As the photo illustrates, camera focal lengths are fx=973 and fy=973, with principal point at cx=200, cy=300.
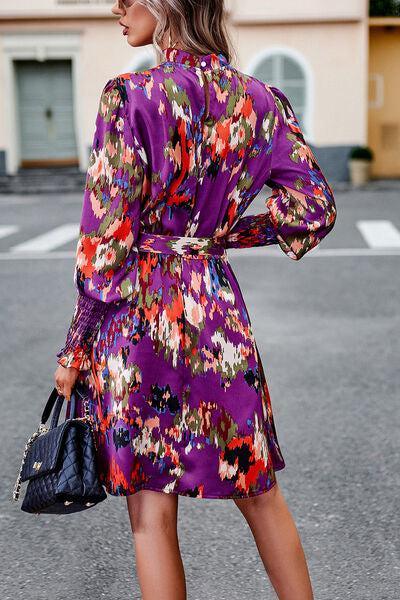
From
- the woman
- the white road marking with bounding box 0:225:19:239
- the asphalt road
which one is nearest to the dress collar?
the woman

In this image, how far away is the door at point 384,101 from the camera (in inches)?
904

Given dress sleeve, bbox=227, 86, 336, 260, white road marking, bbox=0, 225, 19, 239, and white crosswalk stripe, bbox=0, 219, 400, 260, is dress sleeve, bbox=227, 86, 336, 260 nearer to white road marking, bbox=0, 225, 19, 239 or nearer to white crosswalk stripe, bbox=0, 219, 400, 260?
white crosswalk stripe, bbox=0, 219, 400, 260

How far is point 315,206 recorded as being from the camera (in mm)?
2098

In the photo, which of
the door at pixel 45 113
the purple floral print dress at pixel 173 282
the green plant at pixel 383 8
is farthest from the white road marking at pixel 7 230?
the green plant at pixel 383 8

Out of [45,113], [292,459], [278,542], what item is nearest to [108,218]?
[278,542]

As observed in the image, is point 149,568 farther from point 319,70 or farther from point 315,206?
point 319,70

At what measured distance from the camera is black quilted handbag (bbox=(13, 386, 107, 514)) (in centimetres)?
197

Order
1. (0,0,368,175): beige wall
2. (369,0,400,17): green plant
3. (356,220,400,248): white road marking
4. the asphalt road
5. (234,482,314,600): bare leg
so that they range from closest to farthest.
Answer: (234,482,314,600): bare leg
the asphalt road
(356,220,400,248): white road marking
(0,0,368,175): beige wall
(369,0,400,17): green plant

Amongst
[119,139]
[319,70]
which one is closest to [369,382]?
[119,139]

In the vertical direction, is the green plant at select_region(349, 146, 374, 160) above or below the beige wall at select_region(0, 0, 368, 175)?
below

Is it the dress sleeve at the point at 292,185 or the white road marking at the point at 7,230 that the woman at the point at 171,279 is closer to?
the dress sleeve at the point at 292,185

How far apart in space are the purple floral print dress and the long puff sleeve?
1cm

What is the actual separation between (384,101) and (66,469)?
73.4 ft

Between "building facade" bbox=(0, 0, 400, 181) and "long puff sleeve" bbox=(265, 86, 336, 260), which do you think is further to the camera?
"building facade" bbox=(0, 0, 400, 181)
